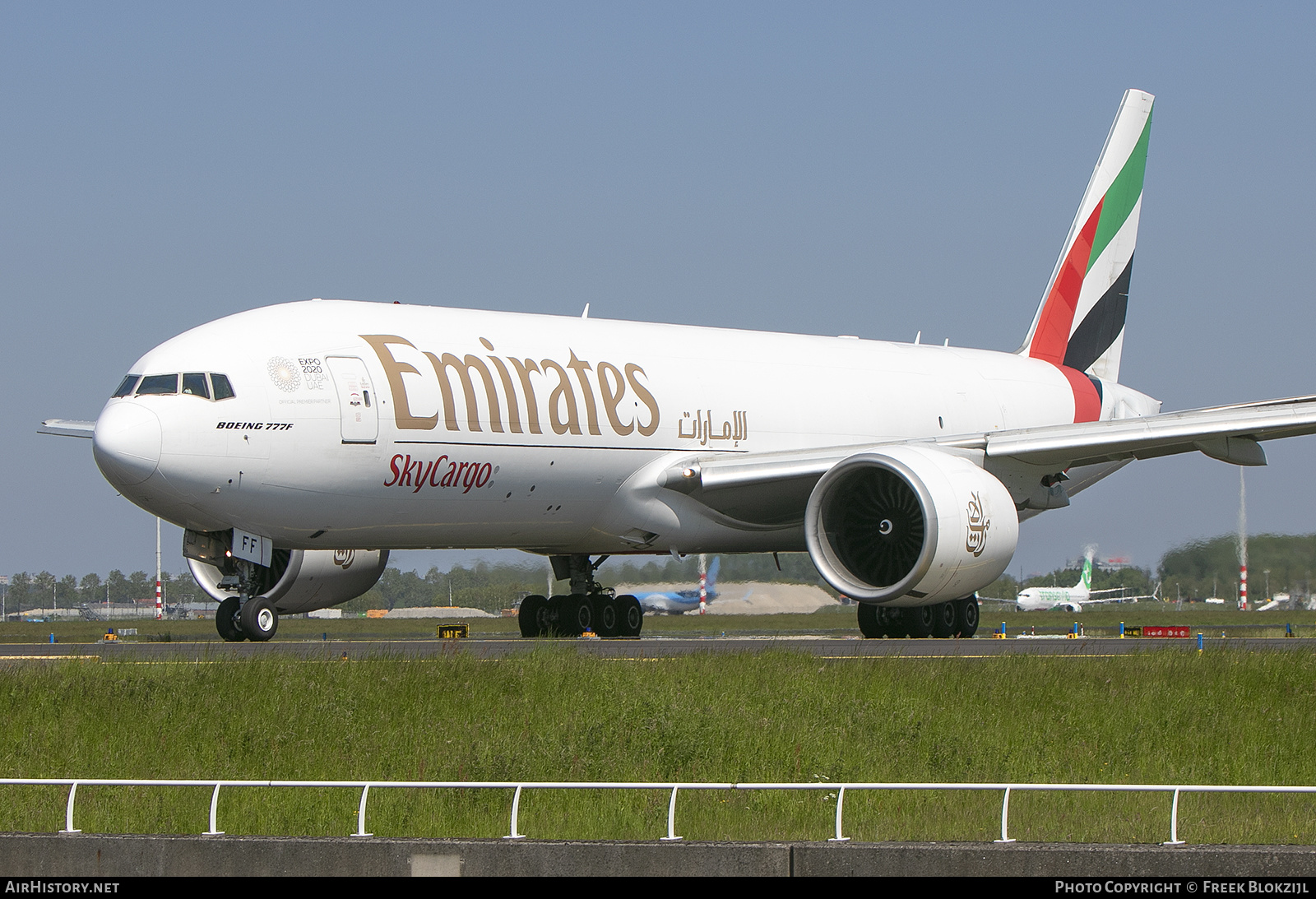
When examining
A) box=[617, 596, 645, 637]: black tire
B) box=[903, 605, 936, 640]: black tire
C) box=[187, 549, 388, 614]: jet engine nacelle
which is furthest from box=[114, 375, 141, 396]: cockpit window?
box=[903, 605, 936, 640]: black tire

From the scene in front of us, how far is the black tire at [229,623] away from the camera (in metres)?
17.7

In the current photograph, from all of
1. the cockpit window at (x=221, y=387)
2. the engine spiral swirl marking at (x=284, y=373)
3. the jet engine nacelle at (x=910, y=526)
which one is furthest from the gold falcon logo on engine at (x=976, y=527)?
the cockpit window at (x=221, y=387)

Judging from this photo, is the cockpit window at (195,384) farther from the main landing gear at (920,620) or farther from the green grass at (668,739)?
the main landing gear at (920,620)

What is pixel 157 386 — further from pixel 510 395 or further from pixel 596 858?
pixel 596 858

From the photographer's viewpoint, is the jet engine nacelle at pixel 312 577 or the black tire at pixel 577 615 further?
the black tire at pixel 577 615

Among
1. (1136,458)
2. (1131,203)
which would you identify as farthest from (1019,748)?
(1131,203)

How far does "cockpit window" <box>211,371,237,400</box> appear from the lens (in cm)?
1711

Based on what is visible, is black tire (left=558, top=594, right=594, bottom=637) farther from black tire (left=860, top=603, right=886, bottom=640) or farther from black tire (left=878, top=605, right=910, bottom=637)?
black tire (left=878, top=605, right=910, bottom=637)

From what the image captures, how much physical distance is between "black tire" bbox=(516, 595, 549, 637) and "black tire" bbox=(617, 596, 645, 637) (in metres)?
1.07

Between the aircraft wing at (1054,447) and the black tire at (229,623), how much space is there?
18.5 feet

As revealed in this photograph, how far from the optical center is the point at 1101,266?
28875 millimetres

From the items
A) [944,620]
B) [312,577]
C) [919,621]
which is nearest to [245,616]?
[312,577]
